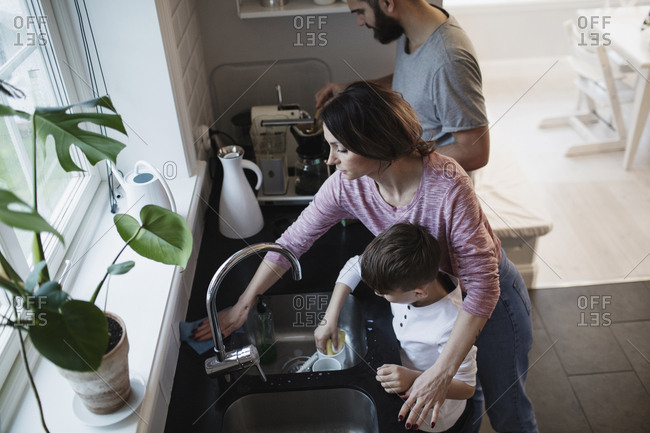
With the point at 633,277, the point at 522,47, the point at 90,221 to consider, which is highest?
the point at 90,221

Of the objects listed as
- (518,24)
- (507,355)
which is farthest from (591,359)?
(518,24)

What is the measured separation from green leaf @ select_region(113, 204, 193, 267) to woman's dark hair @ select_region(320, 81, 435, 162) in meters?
0.41

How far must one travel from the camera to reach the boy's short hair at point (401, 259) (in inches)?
46.9

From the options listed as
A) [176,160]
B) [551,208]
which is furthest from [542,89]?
[176,160]

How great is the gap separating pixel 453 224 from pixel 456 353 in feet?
0.88

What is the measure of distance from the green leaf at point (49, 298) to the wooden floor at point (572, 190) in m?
2.32

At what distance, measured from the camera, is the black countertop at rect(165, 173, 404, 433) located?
3.98 feet

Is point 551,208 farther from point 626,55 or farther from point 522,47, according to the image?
point 522,47

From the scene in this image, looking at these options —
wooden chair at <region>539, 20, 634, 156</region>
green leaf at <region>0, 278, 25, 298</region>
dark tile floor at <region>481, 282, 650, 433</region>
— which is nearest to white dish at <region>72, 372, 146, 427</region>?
green leaf at <region>0, 278, 25, 298</region>

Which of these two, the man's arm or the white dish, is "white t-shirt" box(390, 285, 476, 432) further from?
the white dish

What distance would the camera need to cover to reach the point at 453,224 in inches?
48.8

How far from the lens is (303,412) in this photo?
1312 millimetres

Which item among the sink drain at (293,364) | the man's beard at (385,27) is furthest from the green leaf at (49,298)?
the man's beard at (385,27)

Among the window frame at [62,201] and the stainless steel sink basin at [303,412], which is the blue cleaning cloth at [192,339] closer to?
the stainless steel sink basin at [303,412]
